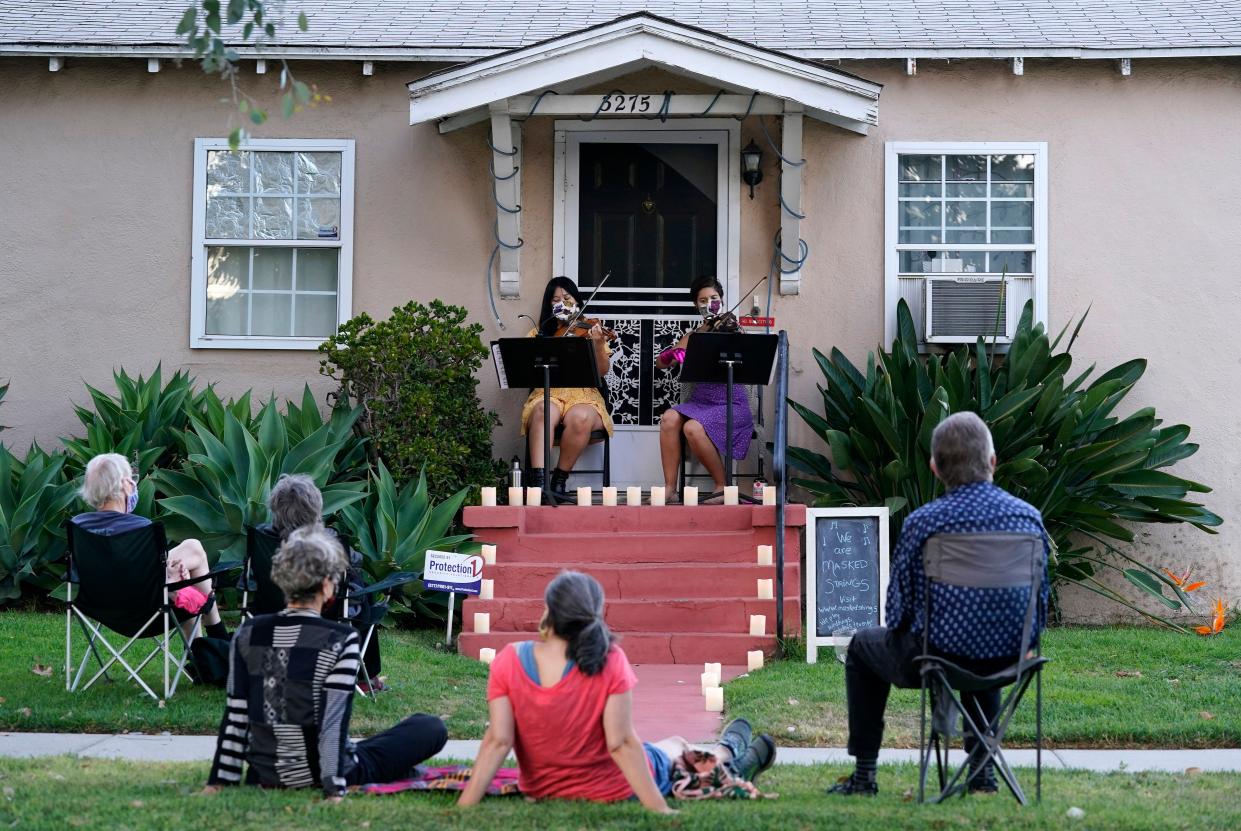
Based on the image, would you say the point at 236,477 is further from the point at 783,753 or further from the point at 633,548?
the point at 783,753

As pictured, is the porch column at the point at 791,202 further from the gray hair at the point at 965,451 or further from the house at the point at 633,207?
the gray hair at the point at 965,451

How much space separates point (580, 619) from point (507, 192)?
6557 mm

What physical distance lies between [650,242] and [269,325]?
2.96m

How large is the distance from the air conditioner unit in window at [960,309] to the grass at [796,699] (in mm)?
2631

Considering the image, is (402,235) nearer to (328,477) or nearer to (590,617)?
(328,477)

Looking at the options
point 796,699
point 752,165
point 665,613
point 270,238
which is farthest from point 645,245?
point 796,699

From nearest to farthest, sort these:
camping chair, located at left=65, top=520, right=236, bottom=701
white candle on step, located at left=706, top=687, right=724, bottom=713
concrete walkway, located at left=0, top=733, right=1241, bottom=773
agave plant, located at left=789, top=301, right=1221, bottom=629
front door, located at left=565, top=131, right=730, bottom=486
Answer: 1. concrete walkway, located at left=0, top=733, right=1241, bottom=773
2. camping chair, located at left=65, top=520, right=236, bottom=701
3. white candle on step, located at left=706, top=687, right=724, bottom=713
4. agave plant, located at left=789, top=301, right=1221, bottom=629
5. front door, located at left=565, top=131, right=730, bottom=486

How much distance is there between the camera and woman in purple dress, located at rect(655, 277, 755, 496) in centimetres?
1048

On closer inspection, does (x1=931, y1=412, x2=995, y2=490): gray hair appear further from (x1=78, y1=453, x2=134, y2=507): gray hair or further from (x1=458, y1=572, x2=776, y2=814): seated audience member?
(x1=78, y1=453, x2=134, y2=507): gray hair

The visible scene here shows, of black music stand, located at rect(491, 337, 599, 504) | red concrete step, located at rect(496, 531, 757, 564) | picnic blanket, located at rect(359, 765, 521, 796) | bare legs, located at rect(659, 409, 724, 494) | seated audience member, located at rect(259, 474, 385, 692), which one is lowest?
picnic blanket, located at rect(359, 765, 521, 796)

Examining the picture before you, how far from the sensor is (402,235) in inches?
450

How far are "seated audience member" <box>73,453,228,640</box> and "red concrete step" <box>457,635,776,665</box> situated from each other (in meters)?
1.77

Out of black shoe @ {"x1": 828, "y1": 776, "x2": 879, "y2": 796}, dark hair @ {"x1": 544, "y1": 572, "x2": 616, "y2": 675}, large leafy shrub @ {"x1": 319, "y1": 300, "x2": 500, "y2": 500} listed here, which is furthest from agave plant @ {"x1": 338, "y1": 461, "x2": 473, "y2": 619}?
dark hair @ {"x1": 544, "y1": 572, "x2": 616, "y2": 675}

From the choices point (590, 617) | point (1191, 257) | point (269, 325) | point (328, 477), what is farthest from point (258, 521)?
point (1191, 257)
